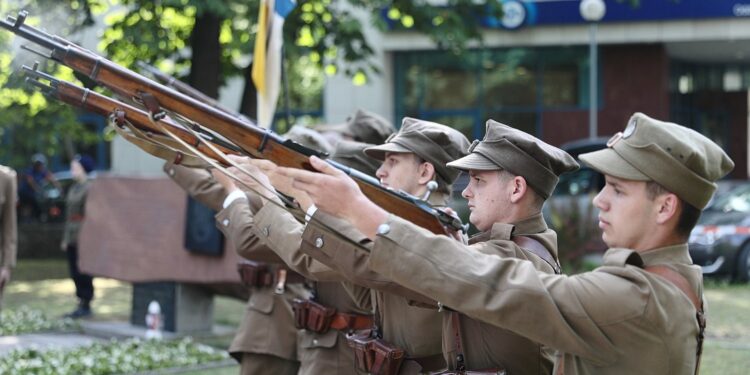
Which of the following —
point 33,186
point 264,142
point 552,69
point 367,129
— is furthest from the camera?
point 552,69

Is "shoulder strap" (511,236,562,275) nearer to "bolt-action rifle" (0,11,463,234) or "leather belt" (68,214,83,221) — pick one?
"bolt-action rifle" (0,11,463,234)

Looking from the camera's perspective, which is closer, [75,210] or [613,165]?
[613,165]

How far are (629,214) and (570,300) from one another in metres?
0.32

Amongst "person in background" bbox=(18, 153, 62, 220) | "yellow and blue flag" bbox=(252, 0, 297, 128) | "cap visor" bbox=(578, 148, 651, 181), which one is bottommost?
"person in background" bbox=(18, 153, 62, 220)

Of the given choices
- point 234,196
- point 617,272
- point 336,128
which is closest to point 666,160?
point 617,272

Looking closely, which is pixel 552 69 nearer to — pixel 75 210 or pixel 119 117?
pixel 75 210

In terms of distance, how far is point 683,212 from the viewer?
3.16m

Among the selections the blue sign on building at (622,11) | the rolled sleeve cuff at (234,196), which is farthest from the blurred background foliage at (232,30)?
the blue sign on building at (622,11)

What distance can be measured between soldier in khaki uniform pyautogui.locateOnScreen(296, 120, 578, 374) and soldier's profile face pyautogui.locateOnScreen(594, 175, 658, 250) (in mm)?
709

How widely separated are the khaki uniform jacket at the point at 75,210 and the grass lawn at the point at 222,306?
1.00 meters

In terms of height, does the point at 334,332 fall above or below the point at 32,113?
below

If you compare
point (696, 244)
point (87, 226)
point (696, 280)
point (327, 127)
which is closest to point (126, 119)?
point (696, 280)

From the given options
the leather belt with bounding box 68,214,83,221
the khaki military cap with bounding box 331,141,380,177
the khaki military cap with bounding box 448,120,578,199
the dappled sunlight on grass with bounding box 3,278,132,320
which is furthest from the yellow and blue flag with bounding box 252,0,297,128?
the leather belt with bounding box 68,214,83,221

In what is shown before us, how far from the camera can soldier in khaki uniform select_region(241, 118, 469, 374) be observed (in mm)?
4684
